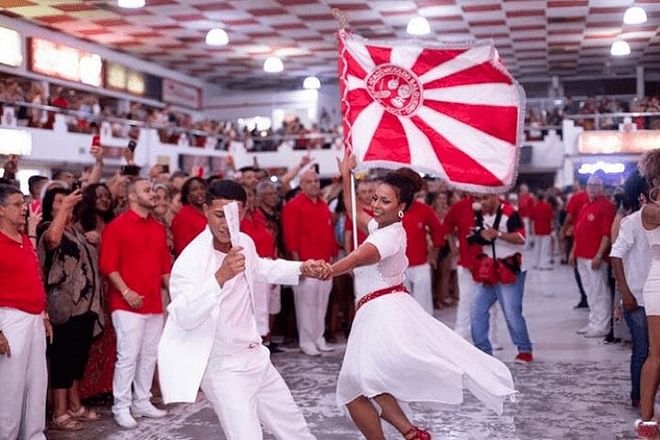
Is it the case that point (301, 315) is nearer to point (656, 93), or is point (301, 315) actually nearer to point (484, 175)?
point (484, 175)

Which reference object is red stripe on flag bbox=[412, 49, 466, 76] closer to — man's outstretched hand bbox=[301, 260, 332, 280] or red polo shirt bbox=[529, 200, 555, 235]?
man's outstretched hand bbox=[301, 260, 332, 280]

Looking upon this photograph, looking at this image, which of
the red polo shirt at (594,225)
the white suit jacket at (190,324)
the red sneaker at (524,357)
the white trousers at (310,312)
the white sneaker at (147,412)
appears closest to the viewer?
the white suit jacket at (190,324)

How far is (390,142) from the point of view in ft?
16.3

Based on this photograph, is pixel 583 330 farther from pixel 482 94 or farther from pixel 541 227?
pixel 541 227

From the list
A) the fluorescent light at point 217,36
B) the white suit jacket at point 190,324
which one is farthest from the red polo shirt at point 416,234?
the fluorescent light at point 217,36

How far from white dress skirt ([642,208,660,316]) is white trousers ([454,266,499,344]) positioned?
2.66 meters

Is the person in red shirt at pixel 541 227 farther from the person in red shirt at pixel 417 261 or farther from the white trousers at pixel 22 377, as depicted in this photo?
the white trousers at pixel 22 377

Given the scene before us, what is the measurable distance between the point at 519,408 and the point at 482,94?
2.29 m

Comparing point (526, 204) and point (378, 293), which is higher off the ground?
point (378, 293)

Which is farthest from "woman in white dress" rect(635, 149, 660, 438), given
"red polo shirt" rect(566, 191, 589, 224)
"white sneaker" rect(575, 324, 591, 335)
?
"red polo shirt" rect(566, 191, 589, 224)

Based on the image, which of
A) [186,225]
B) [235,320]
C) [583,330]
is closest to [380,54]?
[235,320]

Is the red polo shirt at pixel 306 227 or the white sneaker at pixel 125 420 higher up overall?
the red polo shirt at pixel 306 227

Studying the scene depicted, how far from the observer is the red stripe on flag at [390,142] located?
→ 4961mm

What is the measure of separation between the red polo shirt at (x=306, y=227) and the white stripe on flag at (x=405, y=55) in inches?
133
